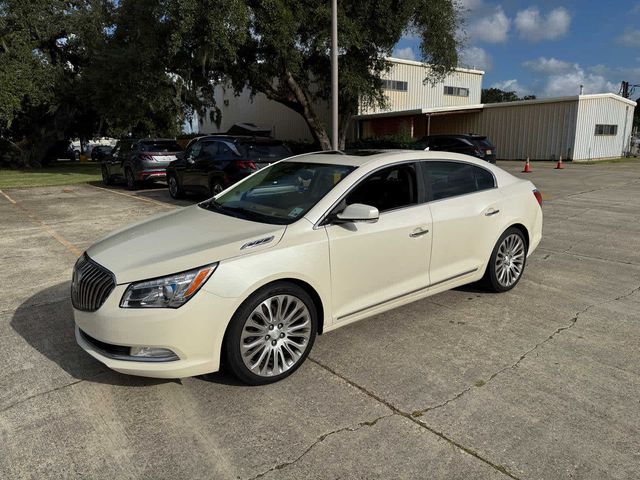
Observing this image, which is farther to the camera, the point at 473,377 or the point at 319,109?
the point at 319,109

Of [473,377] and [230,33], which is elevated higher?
[230,33]

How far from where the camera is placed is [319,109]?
36.0 m

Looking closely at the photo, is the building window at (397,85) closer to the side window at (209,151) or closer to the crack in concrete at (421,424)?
the side window at (209,151)

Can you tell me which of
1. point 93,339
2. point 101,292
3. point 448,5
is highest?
point 448,5

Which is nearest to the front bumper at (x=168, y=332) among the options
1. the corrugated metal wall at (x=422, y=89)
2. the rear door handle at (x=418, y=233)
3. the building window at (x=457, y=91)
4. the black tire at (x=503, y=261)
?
the rear door handle at (x=418, y=233)

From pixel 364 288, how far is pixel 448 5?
17306 mm

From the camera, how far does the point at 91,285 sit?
3260mm

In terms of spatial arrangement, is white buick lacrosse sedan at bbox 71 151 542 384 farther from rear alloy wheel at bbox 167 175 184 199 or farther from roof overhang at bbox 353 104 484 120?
roof overhang at bbox 353 104 484 120

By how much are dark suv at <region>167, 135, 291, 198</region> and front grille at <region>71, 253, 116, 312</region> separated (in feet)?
22.0

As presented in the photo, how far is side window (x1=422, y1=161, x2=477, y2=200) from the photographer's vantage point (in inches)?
172

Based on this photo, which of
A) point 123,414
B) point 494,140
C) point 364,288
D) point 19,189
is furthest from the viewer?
point 494,140

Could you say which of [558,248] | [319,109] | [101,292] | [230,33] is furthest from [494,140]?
[101,292]

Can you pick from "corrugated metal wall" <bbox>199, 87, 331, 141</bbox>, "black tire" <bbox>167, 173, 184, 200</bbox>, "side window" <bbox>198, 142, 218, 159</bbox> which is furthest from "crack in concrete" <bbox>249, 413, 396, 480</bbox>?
"corrugated metal wall" <bbox>199, 87, 331, 141</bbox>

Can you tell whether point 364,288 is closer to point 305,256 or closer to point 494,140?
point 305,256
